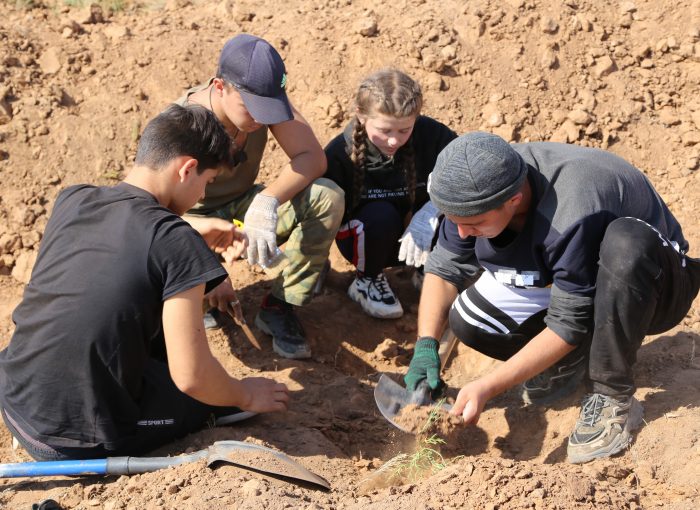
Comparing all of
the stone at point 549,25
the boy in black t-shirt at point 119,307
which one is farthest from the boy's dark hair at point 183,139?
the stone at point 549,25

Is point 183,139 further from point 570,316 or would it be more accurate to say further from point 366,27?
point 366,27

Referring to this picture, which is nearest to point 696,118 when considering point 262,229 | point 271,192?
point 271,192

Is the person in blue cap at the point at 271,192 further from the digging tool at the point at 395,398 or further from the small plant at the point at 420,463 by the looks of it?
the small plant at the point at 420,463

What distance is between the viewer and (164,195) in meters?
2.66

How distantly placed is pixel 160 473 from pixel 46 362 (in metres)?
0.54

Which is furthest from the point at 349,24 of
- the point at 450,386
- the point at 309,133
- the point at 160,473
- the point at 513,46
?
the point at 160,473

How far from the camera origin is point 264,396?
3.02 metres

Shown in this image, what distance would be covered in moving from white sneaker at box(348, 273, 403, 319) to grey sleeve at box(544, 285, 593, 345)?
1.38m

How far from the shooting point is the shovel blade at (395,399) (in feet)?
9.66

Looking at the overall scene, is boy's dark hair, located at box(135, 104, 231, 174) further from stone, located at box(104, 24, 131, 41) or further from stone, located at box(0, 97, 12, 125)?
stone, located at box(104, 24, 131, 41)

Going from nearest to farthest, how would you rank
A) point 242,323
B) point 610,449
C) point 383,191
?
point 610,449
point 242,323
point 383,191

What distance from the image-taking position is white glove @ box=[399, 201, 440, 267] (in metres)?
3.81

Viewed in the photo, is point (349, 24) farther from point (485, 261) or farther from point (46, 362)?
point (46, 362)

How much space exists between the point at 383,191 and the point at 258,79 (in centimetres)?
94
